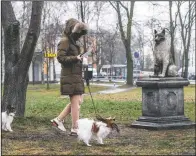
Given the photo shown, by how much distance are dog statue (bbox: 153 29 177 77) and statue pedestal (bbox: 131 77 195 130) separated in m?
0.24

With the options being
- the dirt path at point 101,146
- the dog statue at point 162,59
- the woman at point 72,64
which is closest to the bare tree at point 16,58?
the dirt path at point 101,146

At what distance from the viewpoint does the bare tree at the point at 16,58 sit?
1027cm

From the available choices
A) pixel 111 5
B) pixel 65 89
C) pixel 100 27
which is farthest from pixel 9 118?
pixel 100 27

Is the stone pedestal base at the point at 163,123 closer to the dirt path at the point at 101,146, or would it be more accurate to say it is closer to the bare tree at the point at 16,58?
the dirt path at the point at 101,146

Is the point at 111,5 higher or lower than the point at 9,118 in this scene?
higher

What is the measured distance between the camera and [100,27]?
58.2 m

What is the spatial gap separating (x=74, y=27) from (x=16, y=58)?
2.94m

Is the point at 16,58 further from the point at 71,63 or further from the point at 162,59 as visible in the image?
the point at 162,59

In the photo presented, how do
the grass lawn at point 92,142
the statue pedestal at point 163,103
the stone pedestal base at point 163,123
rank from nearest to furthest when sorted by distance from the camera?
the grass lawn at point 92,142
the stone pedestal base at point 163,123
the statue pedestal at point 163,103

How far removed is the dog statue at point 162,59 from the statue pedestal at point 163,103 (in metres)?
0.24

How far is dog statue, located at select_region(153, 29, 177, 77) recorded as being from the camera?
403 inches

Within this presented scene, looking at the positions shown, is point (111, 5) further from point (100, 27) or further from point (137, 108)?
point (137, 108)

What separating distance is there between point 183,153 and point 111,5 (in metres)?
40.2

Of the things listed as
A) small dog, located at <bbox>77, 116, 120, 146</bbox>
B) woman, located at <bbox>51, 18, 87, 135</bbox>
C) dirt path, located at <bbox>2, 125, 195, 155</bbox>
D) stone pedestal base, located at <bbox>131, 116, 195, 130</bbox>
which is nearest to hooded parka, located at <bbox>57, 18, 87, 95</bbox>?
woman, located at <bbox>51, 18, 87, 135</bbox>
